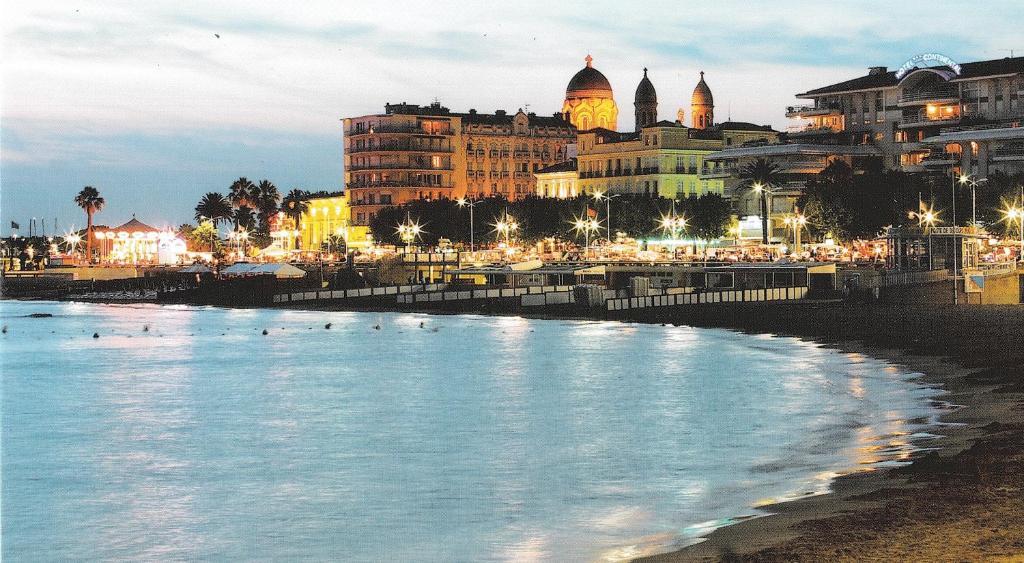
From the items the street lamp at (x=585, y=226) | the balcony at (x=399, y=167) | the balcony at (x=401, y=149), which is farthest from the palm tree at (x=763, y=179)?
the balcony at (x=401, y=149)

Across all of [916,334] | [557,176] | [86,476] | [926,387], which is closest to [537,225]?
[557,176]

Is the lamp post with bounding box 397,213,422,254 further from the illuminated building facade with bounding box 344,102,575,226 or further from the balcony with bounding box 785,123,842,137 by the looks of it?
the balcony with bounding box 785,123,842,137

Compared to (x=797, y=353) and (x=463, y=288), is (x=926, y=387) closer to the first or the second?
(x=797, y=353)

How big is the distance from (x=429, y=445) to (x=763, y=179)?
105976mm

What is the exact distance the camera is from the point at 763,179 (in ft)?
440

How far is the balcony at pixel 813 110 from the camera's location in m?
151

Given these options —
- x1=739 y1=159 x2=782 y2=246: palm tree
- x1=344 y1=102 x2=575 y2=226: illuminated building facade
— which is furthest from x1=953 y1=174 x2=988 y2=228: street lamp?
x1=344 y1=102 x2=575 y2=226: illuminated building facade

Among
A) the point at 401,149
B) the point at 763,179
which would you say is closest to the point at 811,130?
the point at 763,179

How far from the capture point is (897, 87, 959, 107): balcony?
5389 inches

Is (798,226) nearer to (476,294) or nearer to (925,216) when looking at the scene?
(925,216)

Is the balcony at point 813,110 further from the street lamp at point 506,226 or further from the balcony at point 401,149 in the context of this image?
the balcony at point 401,149

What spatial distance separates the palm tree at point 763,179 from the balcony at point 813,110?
13288 mm

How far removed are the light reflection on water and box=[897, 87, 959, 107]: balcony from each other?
8316cm

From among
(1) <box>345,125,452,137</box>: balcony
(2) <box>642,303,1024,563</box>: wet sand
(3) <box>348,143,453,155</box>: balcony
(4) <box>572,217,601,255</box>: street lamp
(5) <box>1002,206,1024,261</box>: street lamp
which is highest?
(1) <box>345,125,452,137</box>: balcony
